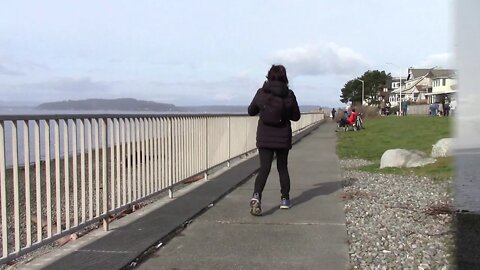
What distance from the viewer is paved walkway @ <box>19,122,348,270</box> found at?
446 centimetres

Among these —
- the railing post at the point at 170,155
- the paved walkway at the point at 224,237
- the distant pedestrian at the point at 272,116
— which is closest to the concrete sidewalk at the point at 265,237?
the paved walkway at the point at 224,237

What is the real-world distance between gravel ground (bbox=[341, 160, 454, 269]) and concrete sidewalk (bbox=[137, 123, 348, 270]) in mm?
182

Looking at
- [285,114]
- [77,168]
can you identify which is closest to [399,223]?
[285,114]

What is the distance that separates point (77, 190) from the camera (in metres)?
4.98

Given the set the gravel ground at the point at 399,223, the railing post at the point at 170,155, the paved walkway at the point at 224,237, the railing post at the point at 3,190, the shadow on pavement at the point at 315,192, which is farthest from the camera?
the railing post at the point at 170,155

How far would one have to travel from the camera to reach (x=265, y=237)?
533cm

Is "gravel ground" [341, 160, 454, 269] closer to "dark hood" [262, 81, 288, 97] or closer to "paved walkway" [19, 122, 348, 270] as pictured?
"paved walkway" [19, 122, 348, 270]

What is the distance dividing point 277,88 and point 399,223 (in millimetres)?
2115

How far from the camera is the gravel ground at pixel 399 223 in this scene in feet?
15.1

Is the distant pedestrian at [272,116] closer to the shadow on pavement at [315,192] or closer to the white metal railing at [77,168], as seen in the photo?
the shadow on pavement at [315,192]

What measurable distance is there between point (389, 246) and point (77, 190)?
9.97ft

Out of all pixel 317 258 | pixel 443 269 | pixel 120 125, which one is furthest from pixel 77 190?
pixel 443 269

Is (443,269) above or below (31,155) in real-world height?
below

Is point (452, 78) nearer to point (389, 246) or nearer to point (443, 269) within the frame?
point (443, 269)
